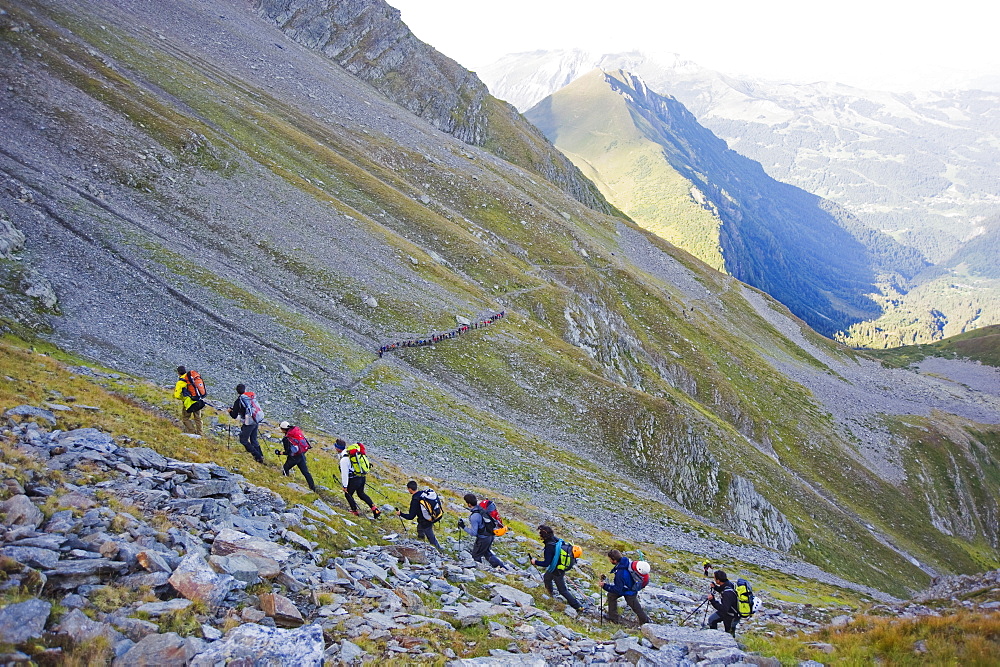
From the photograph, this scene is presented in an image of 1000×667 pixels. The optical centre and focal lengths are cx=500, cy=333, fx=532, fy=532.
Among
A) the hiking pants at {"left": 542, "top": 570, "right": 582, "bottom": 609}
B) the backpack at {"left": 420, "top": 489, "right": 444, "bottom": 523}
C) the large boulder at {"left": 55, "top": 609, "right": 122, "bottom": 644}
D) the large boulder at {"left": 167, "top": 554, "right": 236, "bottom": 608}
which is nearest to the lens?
the large boulder at {"left": 55, "top": 609, "right": 122, "bottom": 644}

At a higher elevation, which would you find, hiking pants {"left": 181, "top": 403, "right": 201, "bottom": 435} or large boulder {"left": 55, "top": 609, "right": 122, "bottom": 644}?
large boulder {"left": 55, "top": 609, "right": 122, "bottom": 644}

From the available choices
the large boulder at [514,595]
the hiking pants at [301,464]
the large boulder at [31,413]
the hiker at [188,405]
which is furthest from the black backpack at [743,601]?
the large boulder at [31,413]

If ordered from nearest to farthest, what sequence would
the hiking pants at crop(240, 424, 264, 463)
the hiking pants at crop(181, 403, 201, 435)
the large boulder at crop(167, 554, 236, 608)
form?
1. the large boulder at crop(167, 554, 236, 608)
2. the hiking pants at crop(240, 424, 264, 463)
3. the hiking pants at crop(181, 403, 201, 435)

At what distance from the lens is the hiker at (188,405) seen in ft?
67.7

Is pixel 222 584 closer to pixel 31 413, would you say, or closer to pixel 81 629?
pixel 81 629

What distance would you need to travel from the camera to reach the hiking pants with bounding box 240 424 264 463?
790 inches

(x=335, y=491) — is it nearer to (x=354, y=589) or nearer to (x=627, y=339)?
(x=354, y=589)

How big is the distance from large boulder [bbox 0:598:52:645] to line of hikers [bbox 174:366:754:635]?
32.5ft

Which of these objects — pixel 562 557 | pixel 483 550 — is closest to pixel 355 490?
pixel 483 550

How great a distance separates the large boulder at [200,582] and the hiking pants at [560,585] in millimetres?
10368

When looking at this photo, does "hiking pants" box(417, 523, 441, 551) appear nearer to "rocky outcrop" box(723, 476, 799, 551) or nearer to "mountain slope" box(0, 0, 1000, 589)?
"mountain slope" box(0, 0, 1000, 589)

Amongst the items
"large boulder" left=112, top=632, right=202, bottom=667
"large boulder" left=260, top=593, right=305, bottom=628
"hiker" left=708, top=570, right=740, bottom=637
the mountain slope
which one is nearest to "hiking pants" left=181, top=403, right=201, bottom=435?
the mountain slope

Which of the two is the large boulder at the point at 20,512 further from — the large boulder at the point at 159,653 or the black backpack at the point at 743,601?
the black backpack at the point at 743,601

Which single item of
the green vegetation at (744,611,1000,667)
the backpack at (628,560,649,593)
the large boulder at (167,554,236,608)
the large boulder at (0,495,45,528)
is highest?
the green vegetation at (744,611,1000,667)
